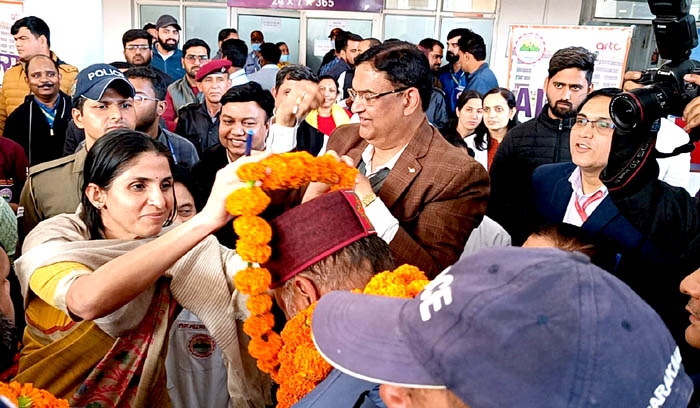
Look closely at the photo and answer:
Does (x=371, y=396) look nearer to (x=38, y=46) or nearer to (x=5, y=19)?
(x=38, y=46)

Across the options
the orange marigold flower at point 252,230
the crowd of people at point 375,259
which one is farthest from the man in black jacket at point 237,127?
the orange marigold flower at point 252,230

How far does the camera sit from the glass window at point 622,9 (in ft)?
28.2

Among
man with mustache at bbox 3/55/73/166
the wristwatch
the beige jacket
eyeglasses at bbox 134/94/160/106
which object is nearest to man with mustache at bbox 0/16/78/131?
the beige jacket

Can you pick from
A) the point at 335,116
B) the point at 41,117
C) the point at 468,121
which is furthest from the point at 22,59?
the point at 468,121

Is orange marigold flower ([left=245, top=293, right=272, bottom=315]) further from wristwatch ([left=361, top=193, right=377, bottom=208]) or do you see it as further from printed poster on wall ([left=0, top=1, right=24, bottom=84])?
printed poster on wall ([left=0, top=1, right=24, bottom=84])

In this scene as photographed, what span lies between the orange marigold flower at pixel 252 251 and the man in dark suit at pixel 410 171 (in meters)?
0.56

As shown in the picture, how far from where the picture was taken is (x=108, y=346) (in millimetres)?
1718

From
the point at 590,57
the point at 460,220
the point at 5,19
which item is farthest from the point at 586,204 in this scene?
the point at 5,19

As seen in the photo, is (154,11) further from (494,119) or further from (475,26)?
(494,119)

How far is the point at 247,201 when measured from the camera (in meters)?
1.32

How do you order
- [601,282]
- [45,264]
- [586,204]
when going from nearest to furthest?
1. [601,282]
2. [45,264]
3. [586,204]

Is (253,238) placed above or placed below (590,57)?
below

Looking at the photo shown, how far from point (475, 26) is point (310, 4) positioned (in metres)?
3.27

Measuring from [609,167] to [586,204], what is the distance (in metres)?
0.47
